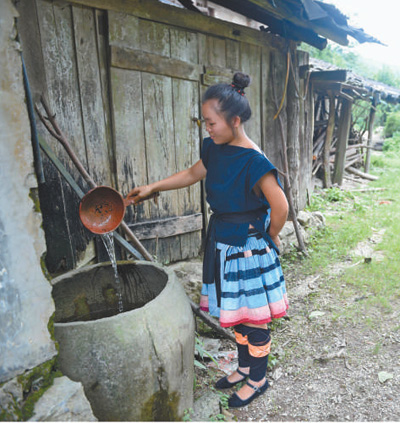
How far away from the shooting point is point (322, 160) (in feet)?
31.1

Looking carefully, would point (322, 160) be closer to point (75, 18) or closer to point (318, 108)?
point (318, 108)

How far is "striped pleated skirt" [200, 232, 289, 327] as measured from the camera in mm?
2137

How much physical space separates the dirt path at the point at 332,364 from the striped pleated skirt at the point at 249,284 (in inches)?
25.5

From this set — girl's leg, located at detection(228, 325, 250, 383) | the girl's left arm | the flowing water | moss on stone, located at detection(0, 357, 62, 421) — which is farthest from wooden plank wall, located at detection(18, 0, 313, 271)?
the girl's left arm

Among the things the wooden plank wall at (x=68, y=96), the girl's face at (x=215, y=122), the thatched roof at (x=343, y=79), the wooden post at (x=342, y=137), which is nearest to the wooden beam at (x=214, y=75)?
the wooden plank wall at (x=68, y=96)

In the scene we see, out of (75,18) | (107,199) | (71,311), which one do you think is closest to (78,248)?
(71,311)

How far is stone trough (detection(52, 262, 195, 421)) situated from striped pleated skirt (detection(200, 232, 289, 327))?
286 mm

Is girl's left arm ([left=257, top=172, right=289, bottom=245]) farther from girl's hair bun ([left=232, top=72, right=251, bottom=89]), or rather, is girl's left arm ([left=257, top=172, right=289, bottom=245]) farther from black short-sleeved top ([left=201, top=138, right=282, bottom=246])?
girl's hair bun ([left=232, top=72, right=251, bottom=89])

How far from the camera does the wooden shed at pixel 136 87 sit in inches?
102

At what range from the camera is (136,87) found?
3090 mm

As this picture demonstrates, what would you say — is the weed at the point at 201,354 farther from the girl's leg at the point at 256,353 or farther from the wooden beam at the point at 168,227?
the wooden beam at the point at 168,227

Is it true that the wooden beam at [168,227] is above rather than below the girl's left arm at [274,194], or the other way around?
below

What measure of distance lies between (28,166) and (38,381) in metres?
0.92

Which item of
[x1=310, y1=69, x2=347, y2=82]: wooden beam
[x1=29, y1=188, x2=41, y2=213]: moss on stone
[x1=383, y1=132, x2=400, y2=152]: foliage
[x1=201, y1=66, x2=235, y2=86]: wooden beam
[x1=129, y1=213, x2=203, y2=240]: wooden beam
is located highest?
[x1=310, y1=69, x2=347, y2=82]: wooden beam
